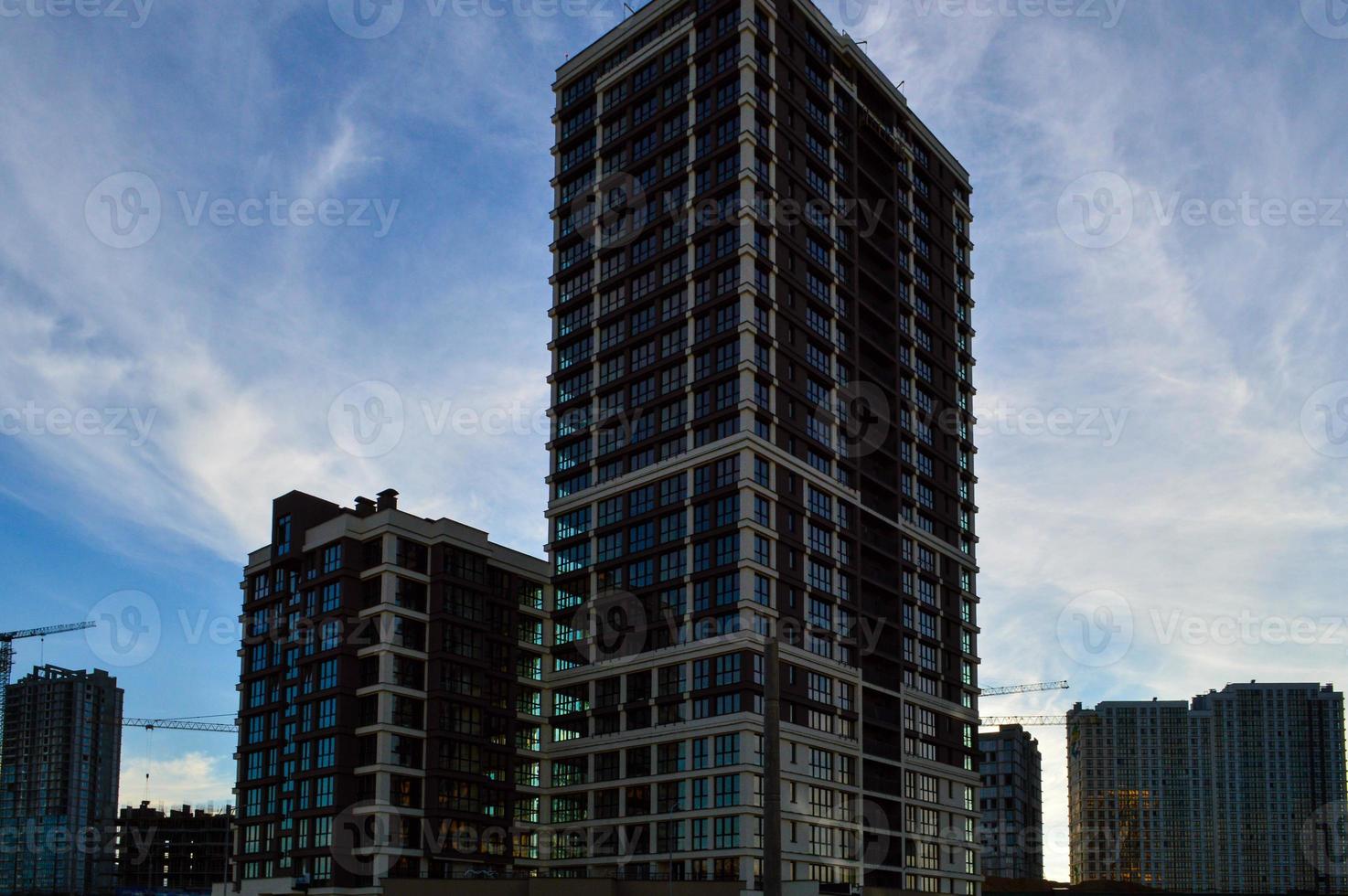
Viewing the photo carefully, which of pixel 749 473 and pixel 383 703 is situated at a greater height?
pixel 749 473

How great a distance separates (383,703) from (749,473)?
38960 millimetres

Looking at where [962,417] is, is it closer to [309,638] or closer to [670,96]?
[670,96]

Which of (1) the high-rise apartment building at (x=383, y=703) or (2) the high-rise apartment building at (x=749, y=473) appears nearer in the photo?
(1) the high-rise apartment building at (x=383, y=703)

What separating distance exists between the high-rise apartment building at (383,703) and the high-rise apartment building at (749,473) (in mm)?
5453

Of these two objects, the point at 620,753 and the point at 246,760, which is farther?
the point at 246,760

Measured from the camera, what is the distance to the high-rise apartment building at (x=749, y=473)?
124 m

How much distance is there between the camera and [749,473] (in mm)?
124812

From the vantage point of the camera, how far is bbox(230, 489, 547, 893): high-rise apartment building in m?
123

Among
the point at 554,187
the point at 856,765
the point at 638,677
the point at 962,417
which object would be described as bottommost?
the point at 856,765

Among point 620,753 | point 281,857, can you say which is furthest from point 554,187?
point 281,857

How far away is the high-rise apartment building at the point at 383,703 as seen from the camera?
402 feet

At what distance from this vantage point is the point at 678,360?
13400cm

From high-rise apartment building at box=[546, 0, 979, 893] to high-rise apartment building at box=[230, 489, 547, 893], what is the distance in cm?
545

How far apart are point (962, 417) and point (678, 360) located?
143 feet
